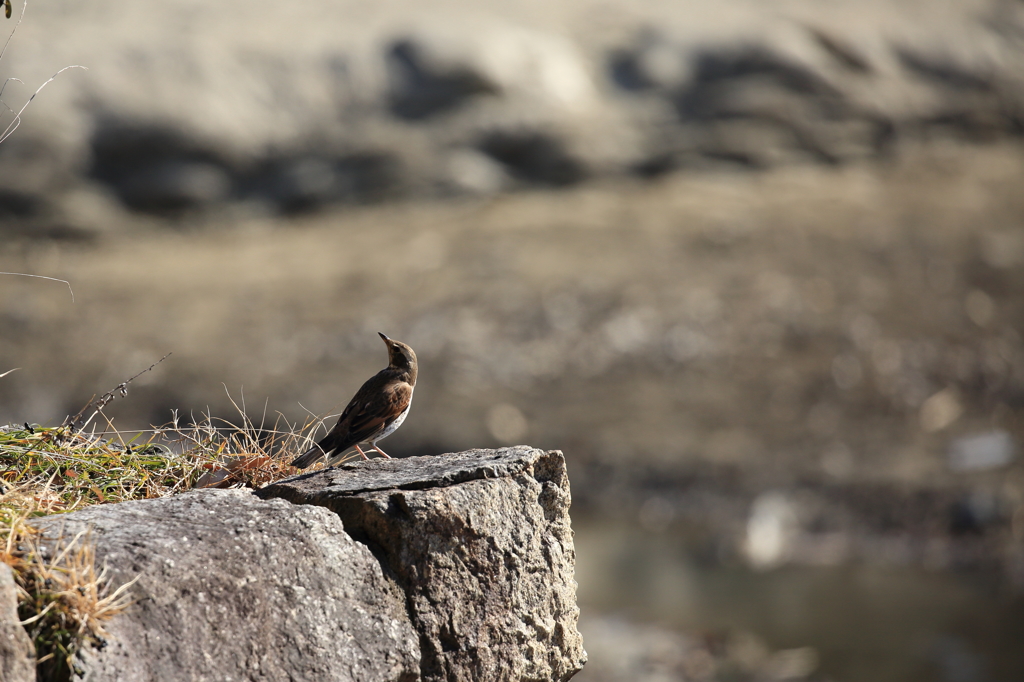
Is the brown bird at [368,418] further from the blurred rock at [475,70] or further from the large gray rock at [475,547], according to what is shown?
the blurred rock at [475,70]

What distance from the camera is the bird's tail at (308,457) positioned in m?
3.51

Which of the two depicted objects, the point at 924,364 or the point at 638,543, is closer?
the point at 638,543

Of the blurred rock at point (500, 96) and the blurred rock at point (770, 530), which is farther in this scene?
the blurred rock at point (500, 96)

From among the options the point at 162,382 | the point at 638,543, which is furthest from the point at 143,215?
the point at 638,543

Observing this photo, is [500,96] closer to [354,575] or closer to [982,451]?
[982,451]

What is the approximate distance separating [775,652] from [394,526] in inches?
351

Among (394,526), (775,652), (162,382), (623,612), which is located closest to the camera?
(394,526)

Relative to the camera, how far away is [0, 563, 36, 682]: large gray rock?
2.20m

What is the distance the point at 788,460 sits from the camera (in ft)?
47.2

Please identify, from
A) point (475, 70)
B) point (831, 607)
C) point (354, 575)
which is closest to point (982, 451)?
point (831, 607)

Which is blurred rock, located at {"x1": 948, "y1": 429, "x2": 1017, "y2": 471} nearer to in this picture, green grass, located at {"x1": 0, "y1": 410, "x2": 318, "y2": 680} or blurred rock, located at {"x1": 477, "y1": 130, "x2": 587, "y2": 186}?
blurred rock, located at {"x1": 477, "y1": 130, "x2": 587, "y2": 186}

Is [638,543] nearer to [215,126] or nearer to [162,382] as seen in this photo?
[162,382]

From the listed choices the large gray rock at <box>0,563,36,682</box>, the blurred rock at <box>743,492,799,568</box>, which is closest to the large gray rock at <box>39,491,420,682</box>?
the large gray rock at <box>0,563,36,682</box>

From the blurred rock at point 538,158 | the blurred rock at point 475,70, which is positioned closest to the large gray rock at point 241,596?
the blurred rock at point 538,158
